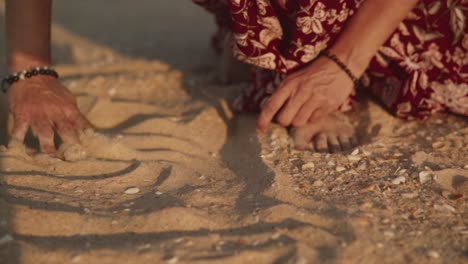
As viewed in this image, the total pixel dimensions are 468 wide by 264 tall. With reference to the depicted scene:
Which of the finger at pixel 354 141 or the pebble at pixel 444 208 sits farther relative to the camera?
the finger at pixel 354 141

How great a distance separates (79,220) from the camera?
4.71 ft

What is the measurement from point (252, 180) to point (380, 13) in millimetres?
717

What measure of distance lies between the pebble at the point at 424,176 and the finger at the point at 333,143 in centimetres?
34

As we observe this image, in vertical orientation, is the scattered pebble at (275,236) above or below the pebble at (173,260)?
above

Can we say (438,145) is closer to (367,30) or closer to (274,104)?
(367,30)

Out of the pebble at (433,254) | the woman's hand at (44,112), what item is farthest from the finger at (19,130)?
the pebble at (433,254)

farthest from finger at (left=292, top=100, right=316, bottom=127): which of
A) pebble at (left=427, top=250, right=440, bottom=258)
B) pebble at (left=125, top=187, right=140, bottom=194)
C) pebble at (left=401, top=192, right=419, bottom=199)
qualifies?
pebble at (left=427, top=250, right=440, bottom=258)

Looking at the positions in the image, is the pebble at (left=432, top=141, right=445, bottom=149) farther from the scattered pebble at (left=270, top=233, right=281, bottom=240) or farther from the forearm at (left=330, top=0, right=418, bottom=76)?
the scattered pebble at (left=270, top=233, right=281, bottom=240)

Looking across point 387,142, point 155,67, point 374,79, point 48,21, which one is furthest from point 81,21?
point 387,142

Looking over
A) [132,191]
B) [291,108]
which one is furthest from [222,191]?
[291,108]

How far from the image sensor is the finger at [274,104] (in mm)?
1974

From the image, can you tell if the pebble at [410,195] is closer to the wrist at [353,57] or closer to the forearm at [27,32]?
the wrist at [353,57]

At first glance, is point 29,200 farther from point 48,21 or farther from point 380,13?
point 380,13

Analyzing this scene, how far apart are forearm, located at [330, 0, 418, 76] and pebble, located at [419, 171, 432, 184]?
0.46 metres
